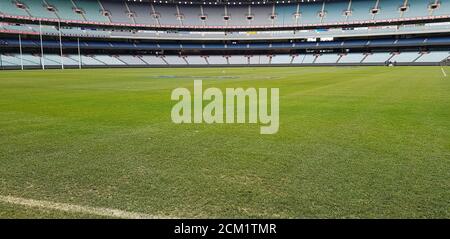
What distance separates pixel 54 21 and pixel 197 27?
32020 millimetres

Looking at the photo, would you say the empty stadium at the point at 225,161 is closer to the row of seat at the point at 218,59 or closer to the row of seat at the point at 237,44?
the row of seat at the point at 218,59

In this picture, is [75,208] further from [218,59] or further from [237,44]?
[237,44]

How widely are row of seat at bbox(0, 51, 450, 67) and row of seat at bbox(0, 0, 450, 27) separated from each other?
8.41 metres

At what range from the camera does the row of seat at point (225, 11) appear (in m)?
66.4

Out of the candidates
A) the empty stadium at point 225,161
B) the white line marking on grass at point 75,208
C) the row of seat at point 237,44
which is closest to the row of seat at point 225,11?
the row of seat at point 237,44

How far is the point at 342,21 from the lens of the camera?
75000 millimetres

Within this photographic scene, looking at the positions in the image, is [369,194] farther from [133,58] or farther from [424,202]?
[133,58]

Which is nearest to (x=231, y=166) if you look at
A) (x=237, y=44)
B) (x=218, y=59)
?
(x=218, y=59)

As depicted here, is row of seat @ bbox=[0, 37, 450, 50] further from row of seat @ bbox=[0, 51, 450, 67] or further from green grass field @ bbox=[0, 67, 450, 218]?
green grass field @ bbox=[0, 67, 450, 218]

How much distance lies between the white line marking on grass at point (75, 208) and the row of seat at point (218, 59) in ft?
189

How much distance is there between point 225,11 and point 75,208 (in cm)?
8742

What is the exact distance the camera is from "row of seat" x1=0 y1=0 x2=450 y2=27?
2616 inches

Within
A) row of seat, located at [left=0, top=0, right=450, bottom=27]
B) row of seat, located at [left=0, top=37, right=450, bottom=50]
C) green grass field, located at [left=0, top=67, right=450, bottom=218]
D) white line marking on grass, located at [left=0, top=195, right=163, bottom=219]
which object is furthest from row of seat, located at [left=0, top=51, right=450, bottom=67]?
white line marking on grass, located at [left=0, top=195, right=163, bottom=219]
